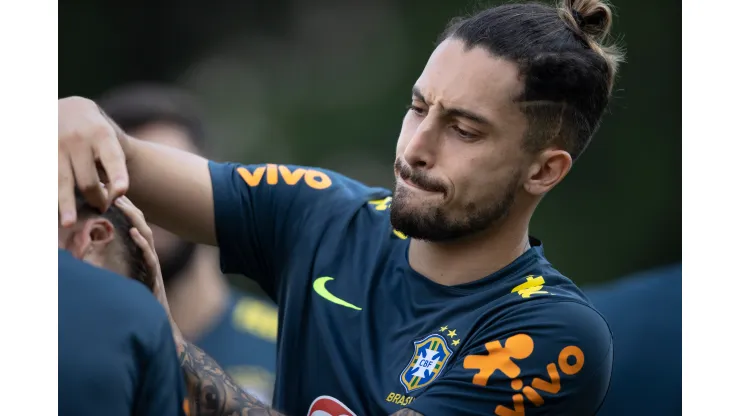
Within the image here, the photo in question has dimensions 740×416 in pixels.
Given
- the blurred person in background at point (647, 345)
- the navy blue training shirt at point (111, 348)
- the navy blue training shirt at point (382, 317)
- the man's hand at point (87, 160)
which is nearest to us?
the navy blue training shirt at point (111, 348)

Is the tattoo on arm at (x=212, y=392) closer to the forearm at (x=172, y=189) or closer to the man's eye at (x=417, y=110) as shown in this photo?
the forearm at (x=172, y=189)

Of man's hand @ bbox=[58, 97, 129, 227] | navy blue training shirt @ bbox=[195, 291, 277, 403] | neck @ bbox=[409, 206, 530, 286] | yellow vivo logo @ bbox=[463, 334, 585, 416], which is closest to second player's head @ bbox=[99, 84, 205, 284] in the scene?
navy blue training shirt @ bbox=[195, 291, 277, 403]

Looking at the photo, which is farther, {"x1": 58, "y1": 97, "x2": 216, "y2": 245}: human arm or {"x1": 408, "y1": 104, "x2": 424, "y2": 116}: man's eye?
{"x1": 408, "y1": 104, "x2": 424, "y2": 116}: man's eye

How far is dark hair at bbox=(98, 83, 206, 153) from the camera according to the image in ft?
9.83

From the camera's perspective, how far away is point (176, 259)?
307cm

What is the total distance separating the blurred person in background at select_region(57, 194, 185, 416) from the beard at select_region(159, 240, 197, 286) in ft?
5.06

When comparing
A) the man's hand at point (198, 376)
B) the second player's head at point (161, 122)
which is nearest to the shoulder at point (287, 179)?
the man's hand at point (198, 376)

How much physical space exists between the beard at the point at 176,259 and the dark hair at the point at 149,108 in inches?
14.4

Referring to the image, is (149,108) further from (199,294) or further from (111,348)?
(111,348)

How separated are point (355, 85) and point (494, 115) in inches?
79.5

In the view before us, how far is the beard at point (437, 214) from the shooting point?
176 centimetres

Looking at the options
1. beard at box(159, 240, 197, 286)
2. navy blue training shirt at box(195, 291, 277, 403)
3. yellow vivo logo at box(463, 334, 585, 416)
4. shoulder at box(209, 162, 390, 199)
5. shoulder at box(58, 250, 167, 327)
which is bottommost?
navy blue training shirt at box(195, 291, 277, 403)

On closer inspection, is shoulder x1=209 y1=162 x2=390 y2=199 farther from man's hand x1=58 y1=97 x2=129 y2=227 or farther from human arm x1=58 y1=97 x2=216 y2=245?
man's hand x1=58 y1=97 x2=129 y2=227

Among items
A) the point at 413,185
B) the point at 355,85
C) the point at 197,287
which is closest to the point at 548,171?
the point at 413,185
